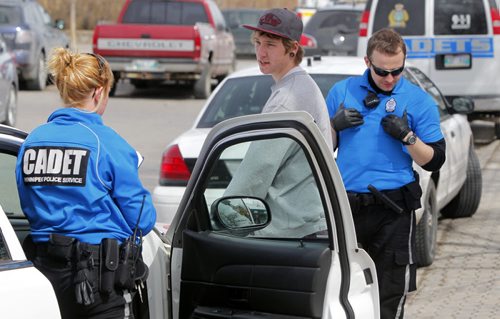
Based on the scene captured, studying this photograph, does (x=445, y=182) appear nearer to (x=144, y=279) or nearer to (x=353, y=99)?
(x=353, y=99)

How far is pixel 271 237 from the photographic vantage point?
4.30 metres

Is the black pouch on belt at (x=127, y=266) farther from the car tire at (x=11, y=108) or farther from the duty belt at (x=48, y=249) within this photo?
the car tire at (x=11, y=108)

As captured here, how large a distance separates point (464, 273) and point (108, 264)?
4654 millimetres

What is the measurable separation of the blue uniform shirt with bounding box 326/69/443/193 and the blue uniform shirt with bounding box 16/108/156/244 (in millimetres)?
1549

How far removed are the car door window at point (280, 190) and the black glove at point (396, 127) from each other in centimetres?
96

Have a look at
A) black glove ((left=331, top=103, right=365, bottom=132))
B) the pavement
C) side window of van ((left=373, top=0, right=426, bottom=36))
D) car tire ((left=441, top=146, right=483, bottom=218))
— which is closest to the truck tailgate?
side window of van ((left=373, top=0, right=426, bottom=36))

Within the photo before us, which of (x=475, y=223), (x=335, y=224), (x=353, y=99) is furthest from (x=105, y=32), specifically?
(x=335, y=224)

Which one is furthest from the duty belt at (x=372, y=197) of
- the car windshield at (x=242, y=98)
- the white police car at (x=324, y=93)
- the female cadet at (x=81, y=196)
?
the car windshield at (x=242, y=98)

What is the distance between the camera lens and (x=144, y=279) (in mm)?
3996

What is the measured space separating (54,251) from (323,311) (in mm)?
978

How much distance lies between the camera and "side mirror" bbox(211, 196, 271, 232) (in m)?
4.26

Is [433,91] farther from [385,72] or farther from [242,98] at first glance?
[385,72]

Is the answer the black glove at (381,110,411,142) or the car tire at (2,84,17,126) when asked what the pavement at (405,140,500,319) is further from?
the car tire at (2,84,17,126)

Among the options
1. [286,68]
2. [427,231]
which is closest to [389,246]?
[286,68]
